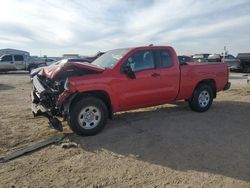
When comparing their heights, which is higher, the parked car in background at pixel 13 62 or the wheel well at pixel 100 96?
the parked car in background at pixel 13 62

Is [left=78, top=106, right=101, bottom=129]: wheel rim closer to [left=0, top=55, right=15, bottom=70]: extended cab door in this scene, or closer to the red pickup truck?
the red pickup truck

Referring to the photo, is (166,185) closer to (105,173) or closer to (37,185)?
(105,173)

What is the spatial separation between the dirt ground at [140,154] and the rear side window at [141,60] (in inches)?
51.3

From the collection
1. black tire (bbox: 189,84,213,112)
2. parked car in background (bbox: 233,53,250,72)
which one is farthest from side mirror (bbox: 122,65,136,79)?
parked car in background (bbox: 233,53,250,72)

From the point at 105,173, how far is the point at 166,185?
0.90m

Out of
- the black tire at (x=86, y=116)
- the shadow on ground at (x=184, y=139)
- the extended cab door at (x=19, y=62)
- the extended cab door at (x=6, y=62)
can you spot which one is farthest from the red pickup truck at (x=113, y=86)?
the extended cab door at (x=19, y=62)

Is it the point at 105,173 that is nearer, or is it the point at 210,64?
the point at 105,173

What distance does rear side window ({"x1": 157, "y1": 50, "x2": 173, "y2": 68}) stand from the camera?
670 cm

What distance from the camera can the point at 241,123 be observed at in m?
6.36

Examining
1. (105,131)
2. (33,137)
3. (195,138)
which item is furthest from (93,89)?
(195,138)

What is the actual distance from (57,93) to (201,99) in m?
4.04

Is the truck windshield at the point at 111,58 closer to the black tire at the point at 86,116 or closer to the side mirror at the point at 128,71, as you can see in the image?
the side mirror at the point at 128,71

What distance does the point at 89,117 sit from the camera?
5.59 meters

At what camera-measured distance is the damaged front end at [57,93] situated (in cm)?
534
